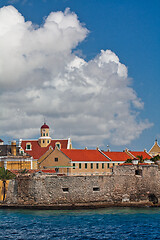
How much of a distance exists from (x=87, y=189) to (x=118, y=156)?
25865mm

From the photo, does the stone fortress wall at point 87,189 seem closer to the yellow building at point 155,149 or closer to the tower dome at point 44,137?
the tower dome at point 44,137

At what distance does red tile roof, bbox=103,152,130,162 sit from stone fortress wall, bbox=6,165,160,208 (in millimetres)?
19927

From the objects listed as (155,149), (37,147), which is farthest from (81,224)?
(155,149)

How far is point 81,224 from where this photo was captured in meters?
35.7

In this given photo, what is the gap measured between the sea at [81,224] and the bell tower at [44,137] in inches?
1268

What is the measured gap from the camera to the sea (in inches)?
1246

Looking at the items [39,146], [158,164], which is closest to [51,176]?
[158,164]

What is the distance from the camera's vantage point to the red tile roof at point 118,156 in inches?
2746

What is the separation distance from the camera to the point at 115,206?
4678 centimetres

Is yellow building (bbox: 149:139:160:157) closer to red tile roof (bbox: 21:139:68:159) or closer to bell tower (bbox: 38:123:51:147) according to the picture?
red tile roof (bbox: 21:139:68:159)

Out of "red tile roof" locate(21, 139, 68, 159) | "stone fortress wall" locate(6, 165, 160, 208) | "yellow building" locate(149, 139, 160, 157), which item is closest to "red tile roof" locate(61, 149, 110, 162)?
"red tile roof" locate(21, 139, 68, 159)

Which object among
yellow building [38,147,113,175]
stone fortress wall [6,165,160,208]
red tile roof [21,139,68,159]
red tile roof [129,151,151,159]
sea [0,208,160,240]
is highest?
red tile roof [21,139,68,159]

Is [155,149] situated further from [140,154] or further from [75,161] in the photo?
[75,161]

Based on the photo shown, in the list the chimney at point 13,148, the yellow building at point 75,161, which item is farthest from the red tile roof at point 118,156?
the chimney at point 13,148
